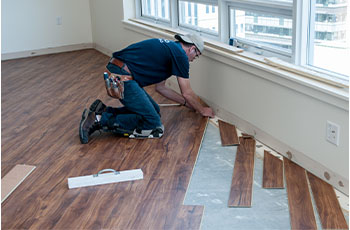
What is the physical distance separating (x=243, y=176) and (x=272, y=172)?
194 millimetres

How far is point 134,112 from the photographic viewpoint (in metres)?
4.00

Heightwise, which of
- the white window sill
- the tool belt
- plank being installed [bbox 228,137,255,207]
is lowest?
plank being installed [bbox 228,137,255,207]

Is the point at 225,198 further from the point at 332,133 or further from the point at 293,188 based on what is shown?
the point at 332,133

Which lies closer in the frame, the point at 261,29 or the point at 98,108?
the point at 261,29

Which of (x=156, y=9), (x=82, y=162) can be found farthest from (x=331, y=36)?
(x=156, y=9)


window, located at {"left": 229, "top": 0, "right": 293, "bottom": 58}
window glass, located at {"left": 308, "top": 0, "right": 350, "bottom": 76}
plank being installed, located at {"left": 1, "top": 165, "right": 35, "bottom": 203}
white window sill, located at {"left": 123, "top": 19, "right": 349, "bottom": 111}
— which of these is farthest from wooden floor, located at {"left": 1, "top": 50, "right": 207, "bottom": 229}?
window glass, located at {"left": 308, "top": 0, "right": 350, "bottom": 76}

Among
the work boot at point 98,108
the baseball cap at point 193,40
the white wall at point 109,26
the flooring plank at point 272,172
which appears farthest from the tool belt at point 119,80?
the white wall at point 109,26

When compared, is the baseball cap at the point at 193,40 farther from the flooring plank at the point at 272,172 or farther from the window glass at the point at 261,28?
the flooring plank at the point at 272,172

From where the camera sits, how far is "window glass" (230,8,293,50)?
355cm

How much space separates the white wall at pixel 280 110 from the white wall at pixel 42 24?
339 cm

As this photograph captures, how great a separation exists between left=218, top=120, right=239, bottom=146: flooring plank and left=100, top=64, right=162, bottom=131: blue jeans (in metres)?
0.51

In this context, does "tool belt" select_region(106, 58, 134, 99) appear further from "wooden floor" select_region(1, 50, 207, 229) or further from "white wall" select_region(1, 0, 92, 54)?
"white wall" select_region(1, 0, 92, 54)

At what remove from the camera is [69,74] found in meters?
6.13

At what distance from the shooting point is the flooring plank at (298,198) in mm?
2613
